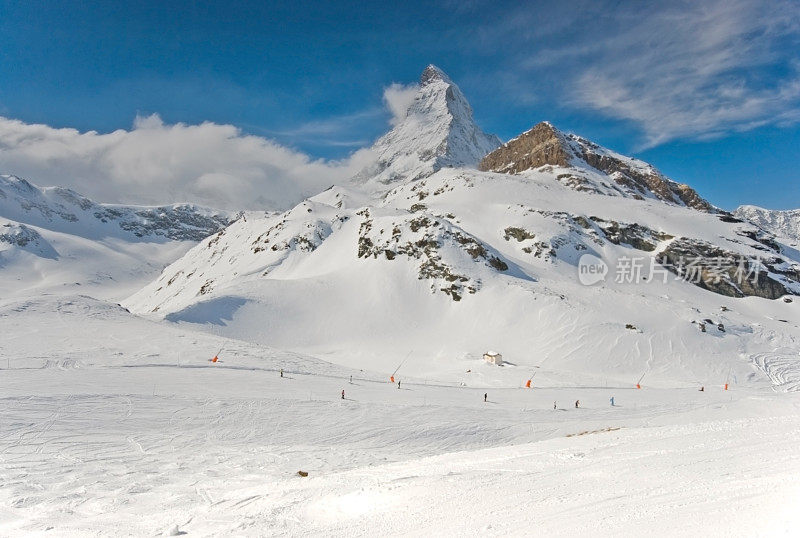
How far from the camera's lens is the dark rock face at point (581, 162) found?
502ft

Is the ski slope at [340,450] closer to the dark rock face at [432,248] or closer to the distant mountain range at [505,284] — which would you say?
the distant mountain range at [505,284]

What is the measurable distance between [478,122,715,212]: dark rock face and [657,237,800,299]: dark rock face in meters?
57.0

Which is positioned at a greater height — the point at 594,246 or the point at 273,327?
the point at 594,246

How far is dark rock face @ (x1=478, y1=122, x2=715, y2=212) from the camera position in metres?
153

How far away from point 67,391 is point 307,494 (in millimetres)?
19404

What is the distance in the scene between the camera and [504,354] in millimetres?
52500

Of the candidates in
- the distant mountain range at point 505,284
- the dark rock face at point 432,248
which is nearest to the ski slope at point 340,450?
the distant mountain range at point 505,284

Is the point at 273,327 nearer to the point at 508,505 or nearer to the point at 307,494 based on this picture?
the point at 307,494

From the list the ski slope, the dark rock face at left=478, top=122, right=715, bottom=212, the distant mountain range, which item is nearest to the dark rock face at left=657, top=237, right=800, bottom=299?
the distant mountain range

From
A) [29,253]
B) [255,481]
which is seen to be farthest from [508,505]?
[29,253]

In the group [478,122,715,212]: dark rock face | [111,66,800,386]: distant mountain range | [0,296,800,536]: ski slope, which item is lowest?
[0,296,800,536]: ski slope

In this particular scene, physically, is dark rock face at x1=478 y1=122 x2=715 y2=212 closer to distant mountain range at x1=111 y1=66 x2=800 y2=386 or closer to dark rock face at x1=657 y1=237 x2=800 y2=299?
distant mountain range at x1=111 y1=66 x2=800 y2=386

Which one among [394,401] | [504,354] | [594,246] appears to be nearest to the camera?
[394,401]

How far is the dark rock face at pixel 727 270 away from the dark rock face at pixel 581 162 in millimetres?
57001
